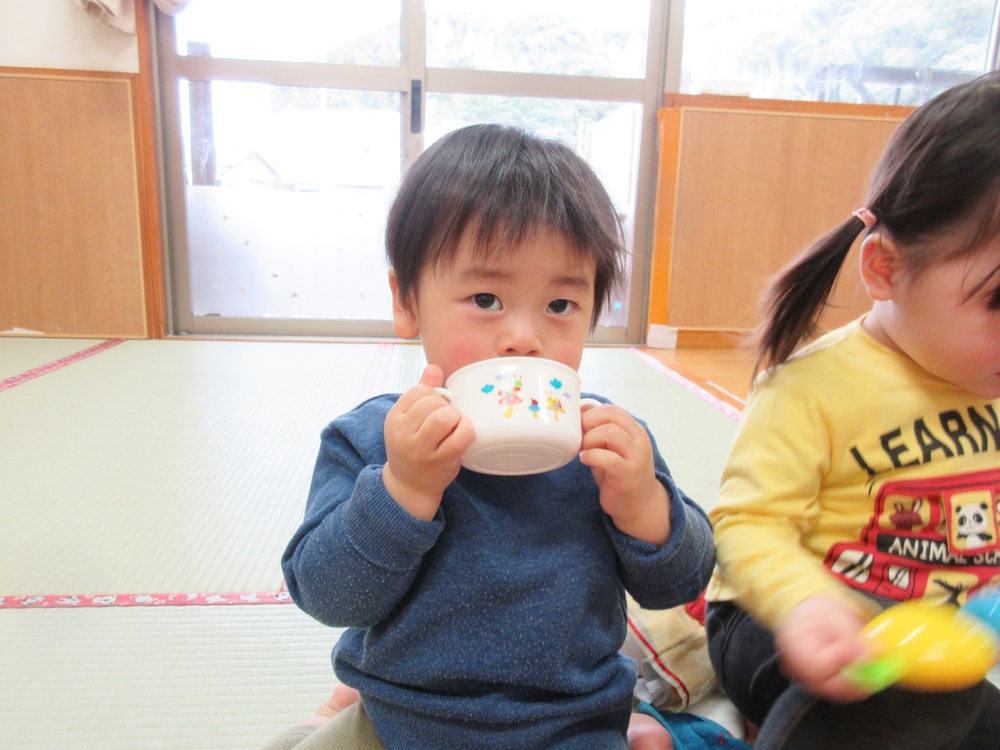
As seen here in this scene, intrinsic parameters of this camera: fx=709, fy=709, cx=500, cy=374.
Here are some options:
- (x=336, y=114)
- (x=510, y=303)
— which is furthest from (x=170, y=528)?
(x=336, y=114)

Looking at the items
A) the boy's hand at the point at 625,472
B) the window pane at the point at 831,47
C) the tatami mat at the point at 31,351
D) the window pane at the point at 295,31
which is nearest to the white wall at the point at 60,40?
the window pane at the point at 295,31

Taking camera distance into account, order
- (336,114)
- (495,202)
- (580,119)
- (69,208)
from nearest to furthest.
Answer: (495,202) → (69,208) → (336,114) → (580,119)

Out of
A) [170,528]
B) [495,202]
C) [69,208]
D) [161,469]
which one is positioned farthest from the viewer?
[69,208]

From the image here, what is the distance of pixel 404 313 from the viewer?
607 millimetres

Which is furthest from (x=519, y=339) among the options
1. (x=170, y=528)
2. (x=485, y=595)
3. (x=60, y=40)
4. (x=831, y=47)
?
(x=831, y=47)

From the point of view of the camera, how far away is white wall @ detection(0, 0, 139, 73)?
8.38 feet

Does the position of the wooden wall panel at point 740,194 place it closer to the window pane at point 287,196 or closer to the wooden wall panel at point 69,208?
the window pane at point 287,196

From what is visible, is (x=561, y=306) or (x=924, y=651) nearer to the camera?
(x=924, y=651)

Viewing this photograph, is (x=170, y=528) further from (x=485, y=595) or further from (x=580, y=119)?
(x=580, y=119)

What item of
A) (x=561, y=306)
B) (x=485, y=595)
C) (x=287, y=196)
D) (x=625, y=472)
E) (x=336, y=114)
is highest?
(x=336, y=114)

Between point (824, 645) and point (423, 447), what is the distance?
294 millimetres

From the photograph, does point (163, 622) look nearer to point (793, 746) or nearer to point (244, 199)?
point (793, 746)

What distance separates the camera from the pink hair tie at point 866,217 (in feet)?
2.00

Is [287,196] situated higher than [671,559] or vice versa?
[287,196]
